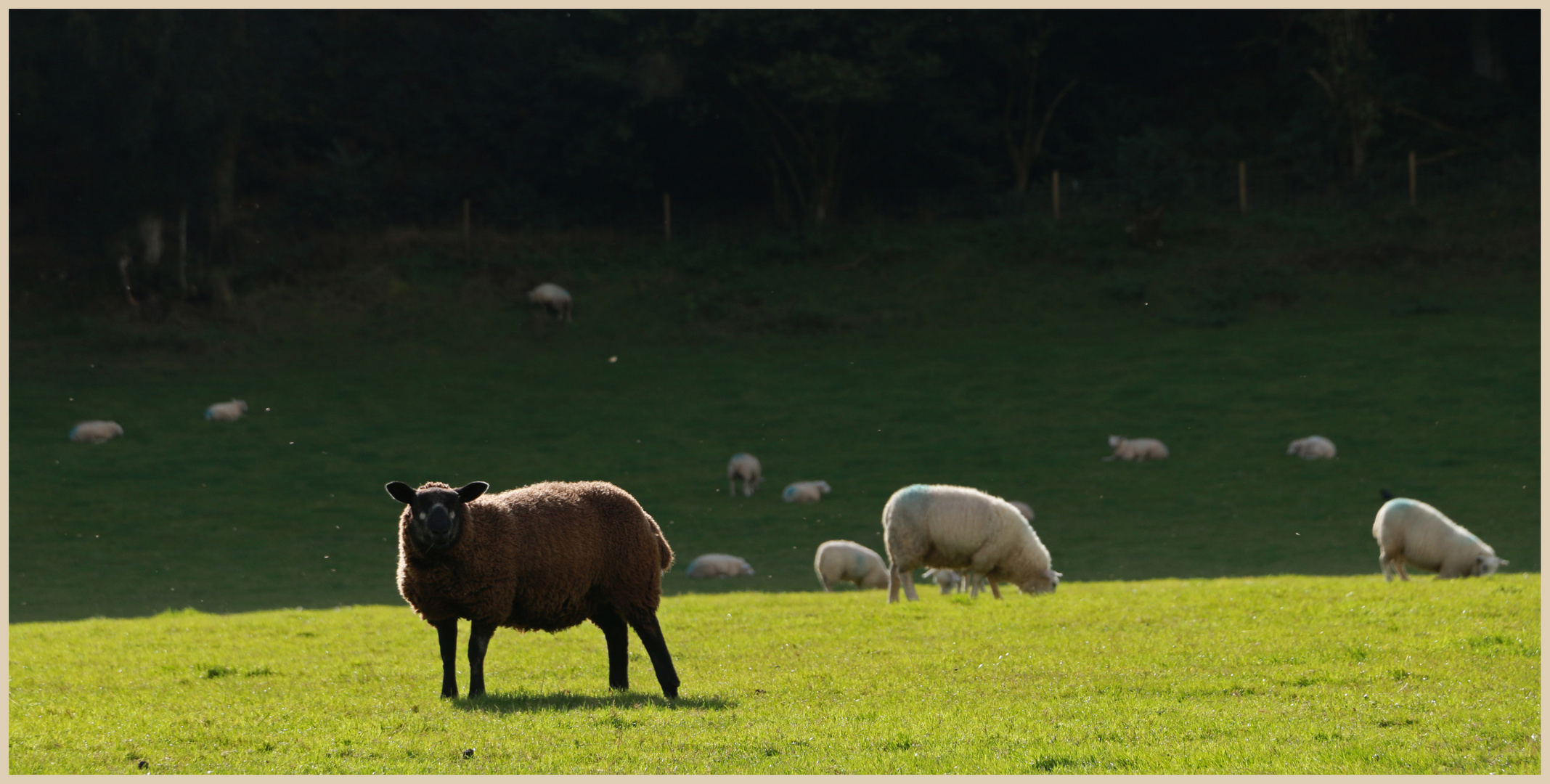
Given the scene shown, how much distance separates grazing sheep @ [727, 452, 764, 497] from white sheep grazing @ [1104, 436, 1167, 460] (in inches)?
304

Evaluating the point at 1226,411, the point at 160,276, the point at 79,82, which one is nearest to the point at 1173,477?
the point at 1226,411

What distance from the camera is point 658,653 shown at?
10.3 metres

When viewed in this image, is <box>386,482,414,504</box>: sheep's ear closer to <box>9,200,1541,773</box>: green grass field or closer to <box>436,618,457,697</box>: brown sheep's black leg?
<box>436,618,457,697</box>: brown sheep's black leg

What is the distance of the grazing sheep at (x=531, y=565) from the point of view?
964 centimetres

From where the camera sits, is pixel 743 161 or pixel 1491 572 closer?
pixel 1491 572

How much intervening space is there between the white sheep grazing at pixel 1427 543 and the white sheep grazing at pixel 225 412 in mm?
27254

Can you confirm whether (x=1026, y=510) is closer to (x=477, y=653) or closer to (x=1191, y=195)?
(x=477, y=653)

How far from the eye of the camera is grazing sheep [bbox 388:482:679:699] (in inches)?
380

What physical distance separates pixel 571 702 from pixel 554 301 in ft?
122

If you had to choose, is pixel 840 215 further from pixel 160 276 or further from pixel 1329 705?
pixel 1329 705

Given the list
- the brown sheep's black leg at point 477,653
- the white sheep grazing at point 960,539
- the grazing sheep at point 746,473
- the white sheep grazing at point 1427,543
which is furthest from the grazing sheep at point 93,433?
the brown sheep's black leg at point 477,653

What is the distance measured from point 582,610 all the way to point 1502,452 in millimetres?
27137

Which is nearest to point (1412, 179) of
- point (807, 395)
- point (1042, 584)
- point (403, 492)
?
point (807, 395)

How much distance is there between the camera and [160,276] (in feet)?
153
